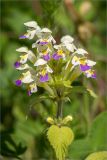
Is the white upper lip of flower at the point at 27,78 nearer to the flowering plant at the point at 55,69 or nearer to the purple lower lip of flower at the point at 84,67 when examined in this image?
the flowering plant at the point at 55,69

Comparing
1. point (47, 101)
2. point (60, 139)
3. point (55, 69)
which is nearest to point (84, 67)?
point (55, 69)

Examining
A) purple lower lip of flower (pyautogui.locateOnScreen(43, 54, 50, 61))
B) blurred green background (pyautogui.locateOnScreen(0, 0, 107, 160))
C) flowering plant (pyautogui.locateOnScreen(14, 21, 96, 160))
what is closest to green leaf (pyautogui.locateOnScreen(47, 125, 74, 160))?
flowering plant (pyautogui.locateOnScreen(14, 21, 96, 160))

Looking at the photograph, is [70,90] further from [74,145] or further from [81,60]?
[74,145]

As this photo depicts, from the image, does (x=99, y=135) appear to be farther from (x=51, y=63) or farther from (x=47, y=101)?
(x=47, y=101)

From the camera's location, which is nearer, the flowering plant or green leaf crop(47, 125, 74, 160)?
green leaf crop(47, 125, 74, 160)

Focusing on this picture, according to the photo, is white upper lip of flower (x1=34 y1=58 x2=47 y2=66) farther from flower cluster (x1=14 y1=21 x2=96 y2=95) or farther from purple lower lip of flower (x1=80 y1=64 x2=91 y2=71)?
purple lower lip of flower (x1=80 y1=64 x2=91 y2=71)

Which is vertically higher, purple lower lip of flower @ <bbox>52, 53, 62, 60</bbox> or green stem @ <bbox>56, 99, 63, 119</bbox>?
purple lower lip of flower @ <bbox>52, 53, 62, 60</bbox>

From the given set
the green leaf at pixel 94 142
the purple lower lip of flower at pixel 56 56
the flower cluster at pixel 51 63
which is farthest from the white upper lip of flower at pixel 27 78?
the green leaf at pixel 94 142

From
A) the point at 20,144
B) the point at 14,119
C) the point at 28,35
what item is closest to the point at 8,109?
the point at 14,119
